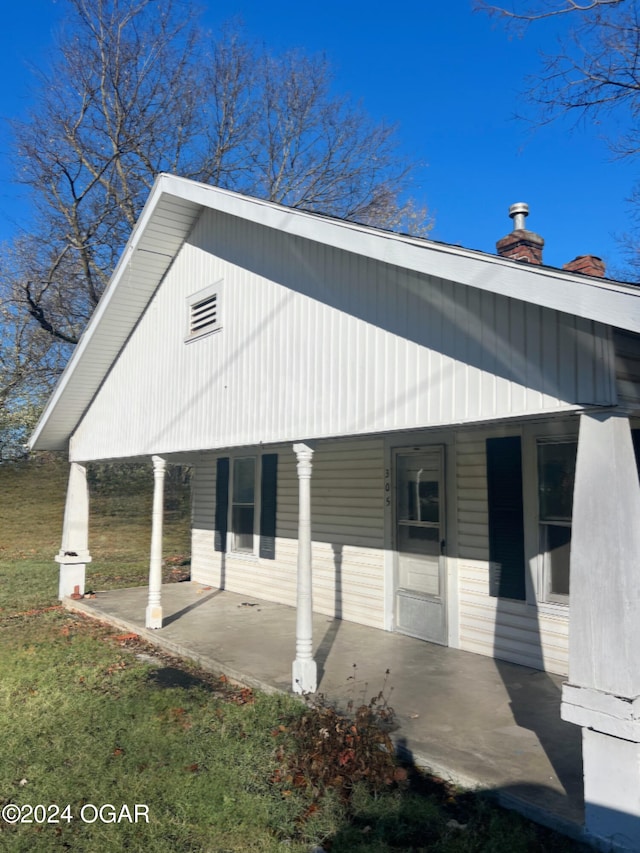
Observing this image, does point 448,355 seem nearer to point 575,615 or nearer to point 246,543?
point 575,615

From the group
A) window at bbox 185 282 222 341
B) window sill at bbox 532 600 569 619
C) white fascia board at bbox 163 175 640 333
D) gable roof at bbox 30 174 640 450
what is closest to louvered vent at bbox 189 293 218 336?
window at bbox 185 282 222 341

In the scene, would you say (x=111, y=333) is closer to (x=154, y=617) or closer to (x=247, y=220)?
(x=247, y=220)

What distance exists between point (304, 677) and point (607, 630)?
307 cm

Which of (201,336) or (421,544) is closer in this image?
(421,544)

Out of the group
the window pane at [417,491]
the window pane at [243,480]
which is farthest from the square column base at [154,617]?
the window pane at [417,491]

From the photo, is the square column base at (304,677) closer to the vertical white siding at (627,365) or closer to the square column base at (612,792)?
the square column base at (612,792)

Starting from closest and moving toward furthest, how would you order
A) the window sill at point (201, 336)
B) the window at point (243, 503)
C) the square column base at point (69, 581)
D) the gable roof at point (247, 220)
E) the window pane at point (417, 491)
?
the gable roof at point (247, 220) → the window pane at point (417, 491) → the window sill at point (201, 336) → the window at point (243, 503) → the square column base at point (69, 581)

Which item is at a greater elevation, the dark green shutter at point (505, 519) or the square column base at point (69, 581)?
the dark green shutter at point (505, 519)

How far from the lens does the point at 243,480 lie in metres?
11.2

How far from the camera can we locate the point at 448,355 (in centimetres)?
457

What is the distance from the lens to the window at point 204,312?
25.6 ft

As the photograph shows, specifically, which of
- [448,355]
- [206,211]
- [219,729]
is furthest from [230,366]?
[219,729]

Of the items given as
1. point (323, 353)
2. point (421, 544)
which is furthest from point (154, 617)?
point (323, 353)

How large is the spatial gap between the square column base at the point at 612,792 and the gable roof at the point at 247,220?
86.7 inches
